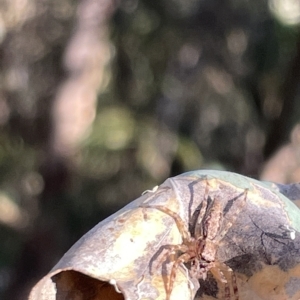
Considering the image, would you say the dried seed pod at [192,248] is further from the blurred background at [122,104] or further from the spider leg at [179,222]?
the blurred background at [122,104]

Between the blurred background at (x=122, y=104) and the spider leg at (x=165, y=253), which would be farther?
the blurred background at (x=122, y=104)

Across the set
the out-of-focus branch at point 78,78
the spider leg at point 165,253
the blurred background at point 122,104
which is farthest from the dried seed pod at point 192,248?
the out-of-focus branch at point 78,78

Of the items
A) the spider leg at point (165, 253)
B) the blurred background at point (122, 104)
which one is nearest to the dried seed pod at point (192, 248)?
the spider leg at point (165, 253)

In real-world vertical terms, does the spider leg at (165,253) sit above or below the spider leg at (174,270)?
above

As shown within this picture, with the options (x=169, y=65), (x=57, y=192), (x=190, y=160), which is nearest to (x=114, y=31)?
(x=169, y=65)

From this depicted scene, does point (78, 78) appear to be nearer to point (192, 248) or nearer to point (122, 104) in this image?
point (122, 104)

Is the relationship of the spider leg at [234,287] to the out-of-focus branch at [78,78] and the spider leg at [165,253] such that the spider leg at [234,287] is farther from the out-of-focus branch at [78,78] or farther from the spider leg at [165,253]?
the out-of-focus branch at [78,78]

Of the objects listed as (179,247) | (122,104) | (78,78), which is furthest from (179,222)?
(122,104)
